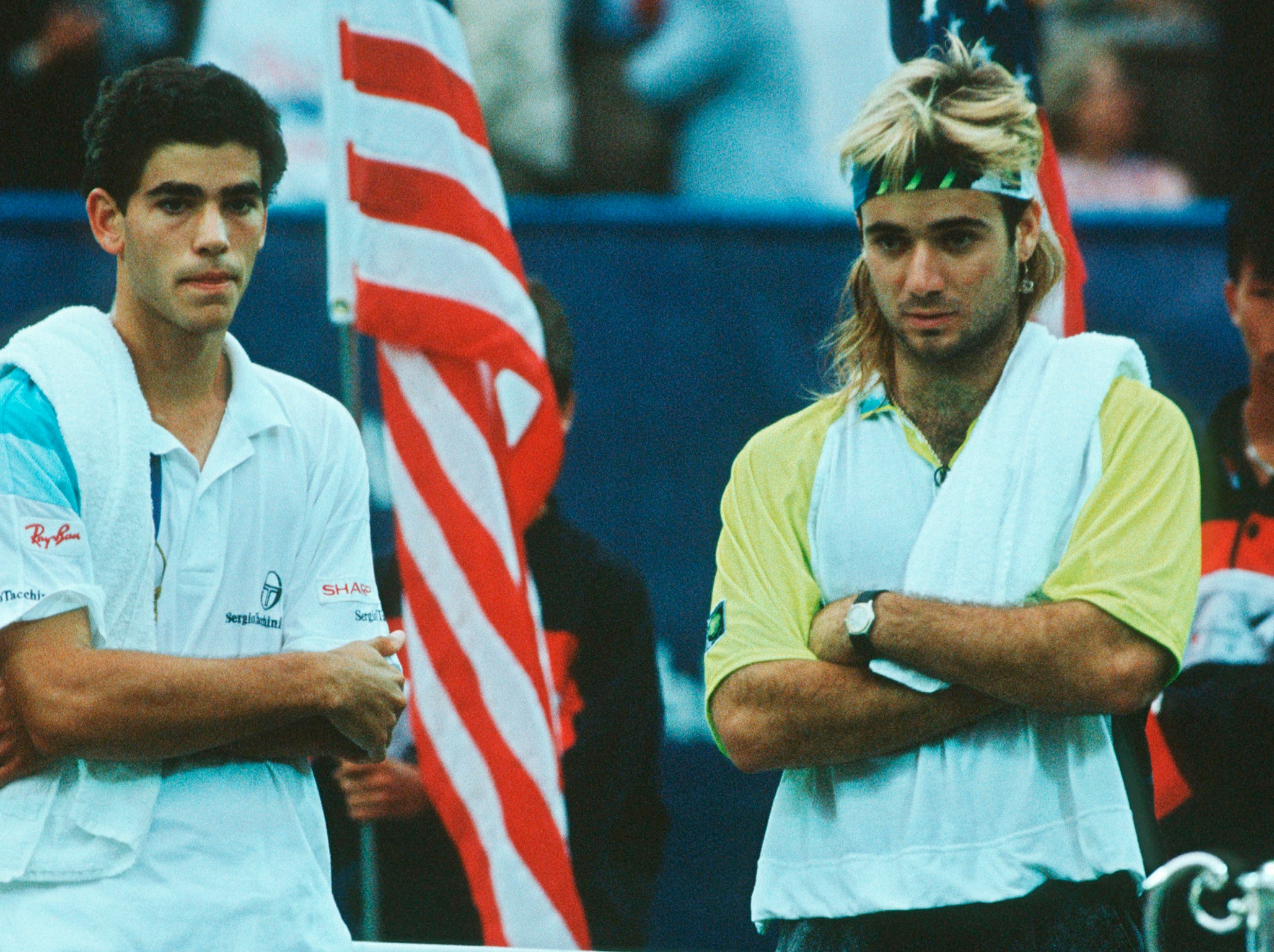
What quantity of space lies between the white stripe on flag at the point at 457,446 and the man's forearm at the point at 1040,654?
1.54m

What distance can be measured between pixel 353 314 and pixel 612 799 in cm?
127

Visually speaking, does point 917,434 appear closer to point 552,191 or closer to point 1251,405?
point 1251,405

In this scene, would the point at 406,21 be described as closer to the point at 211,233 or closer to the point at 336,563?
the point at 211,233

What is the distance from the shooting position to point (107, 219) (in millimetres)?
2852

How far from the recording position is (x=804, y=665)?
2729 mm

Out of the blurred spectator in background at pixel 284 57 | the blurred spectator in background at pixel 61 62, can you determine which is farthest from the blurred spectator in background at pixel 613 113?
the blurred spectator in background at pixel 61 62

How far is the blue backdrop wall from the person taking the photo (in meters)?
4.07

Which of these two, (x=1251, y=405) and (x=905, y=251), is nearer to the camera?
(x=905, y=251)

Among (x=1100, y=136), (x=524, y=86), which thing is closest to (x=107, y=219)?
(x=524, y=86)

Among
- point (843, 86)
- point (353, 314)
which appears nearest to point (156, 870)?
point (353, 314)

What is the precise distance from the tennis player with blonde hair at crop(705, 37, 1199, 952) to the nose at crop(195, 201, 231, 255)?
94 centimetres

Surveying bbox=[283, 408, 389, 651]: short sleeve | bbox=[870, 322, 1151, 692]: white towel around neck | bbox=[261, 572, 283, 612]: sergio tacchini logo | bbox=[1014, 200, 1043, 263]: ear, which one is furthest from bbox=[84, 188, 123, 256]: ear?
bbox=[1014, 200, 1043, 263]: ear

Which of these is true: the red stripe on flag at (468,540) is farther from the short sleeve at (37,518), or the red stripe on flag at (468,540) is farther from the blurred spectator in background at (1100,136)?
the blurred spectator in background at (1100,136)

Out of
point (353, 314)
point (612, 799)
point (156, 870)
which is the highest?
point (353, 314)
